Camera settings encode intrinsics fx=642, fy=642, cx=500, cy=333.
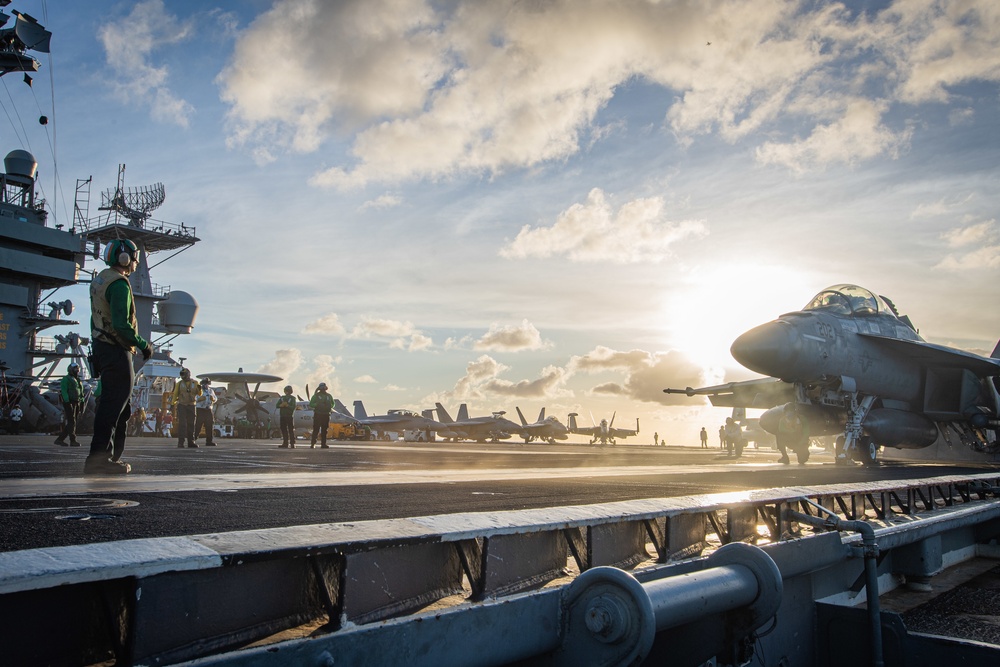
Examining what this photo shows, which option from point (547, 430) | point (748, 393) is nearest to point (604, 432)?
point (547, 430)

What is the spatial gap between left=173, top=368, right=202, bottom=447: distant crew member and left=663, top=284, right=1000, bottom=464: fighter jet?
46.0 feet

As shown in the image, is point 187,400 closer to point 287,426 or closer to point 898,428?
point 287,426

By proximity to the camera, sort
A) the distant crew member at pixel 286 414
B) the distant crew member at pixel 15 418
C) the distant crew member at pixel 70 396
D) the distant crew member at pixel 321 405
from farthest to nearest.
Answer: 1. the distant crew member at pixel 15 418
2. the distant crew member at pixel 286 414
3. the distant crew member at pixel 321 405
4. the distant crew member at pixel 70 396

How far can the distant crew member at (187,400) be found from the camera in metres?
16.5

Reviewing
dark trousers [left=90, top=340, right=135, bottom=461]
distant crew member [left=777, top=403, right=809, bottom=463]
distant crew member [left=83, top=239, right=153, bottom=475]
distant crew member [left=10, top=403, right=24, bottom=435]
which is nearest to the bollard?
distant crew member [left=83, top=239, right=153, bottom=475]

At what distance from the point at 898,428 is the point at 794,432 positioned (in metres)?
2.71

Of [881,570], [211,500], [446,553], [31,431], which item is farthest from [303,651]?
[31,431]

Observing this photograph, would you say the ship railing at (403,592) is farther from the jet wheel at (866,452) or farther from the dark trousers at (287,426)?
the dark trousers at (287,426)

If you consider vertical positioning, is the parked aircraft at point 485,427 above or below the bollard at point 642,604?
below

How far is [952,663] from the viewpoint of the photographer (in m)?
2.87

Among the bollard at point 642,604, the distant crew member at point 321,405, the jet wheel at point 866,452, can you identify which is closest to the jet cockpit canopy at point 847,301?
the jet wheel at point 866,452

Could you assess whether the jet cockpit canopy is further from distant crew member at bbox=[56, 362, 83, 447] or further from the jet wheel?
distant crew member at bbox=[56, 362, 83, 447]

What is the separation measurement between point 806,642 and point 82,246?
52.3 metres

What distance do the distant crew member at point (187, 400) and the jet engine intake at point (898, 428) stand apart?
17890 mm
